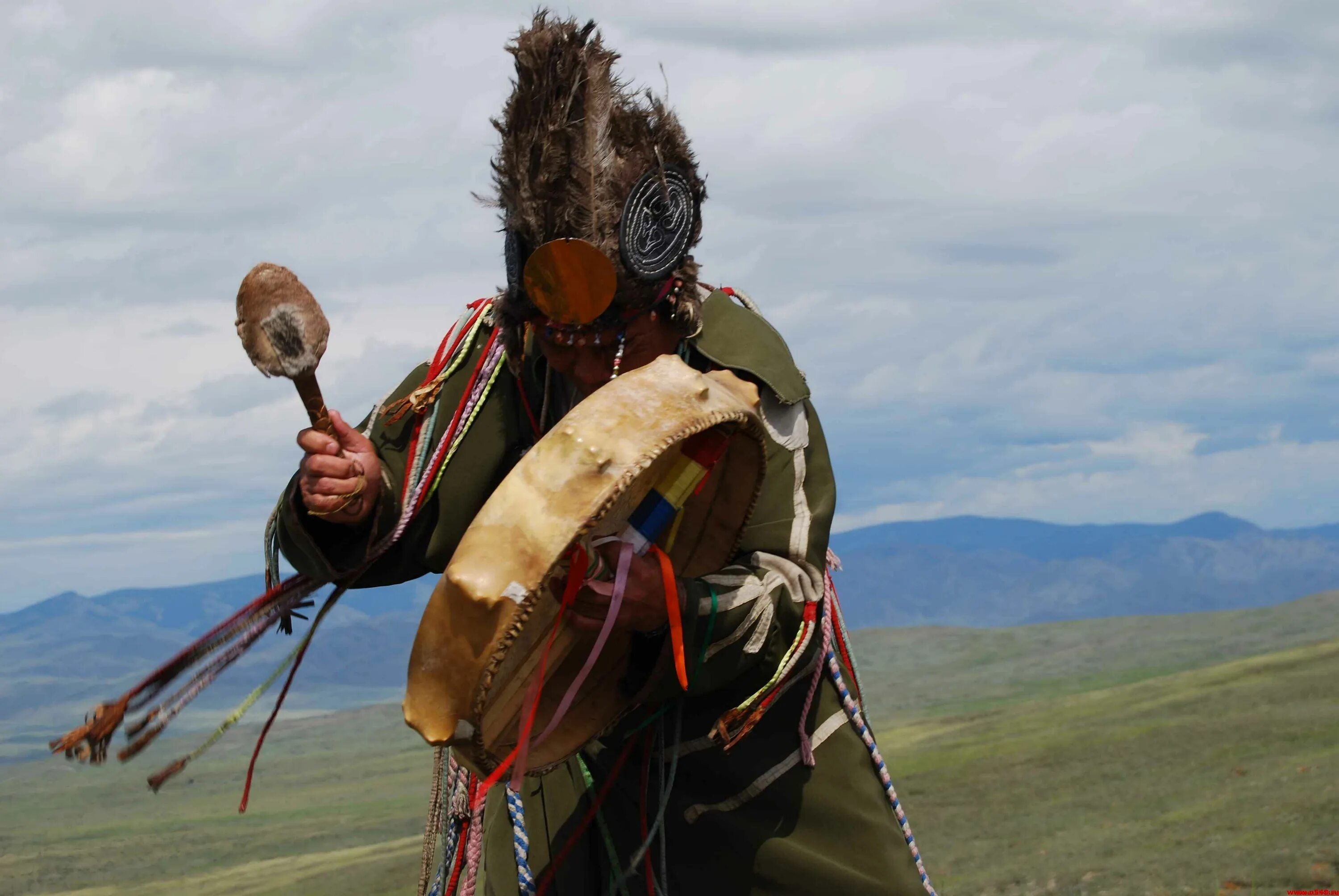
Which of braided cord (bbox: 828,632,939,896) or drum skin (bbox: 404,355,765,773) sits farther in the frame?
braided cord (bbox: 828,632,939,896)

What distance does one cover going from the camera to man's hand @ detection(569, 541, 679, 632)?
10.7ft

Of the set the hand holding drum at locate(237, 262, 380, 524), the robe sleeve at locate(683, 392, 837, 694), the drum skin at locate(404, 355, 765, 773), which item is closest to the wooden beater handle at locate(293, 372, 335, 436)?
the hand holding drum at locate(237, 262, 380, 524)

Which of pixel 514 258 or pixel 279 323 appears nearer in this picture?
pixel 279 323

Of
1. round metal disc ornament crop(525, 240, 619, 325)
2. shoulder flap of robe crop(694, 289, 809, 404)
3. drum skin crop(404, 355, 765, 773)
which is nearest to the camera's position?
drum skin crop(404, 355, 765, 773)

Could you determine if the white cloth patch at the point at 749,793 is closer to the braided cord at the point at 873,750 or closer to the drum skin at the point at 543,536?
the braided cord at the point at 873,750

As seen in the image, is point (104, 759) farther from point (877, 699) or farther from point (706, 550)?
point (877, 699)

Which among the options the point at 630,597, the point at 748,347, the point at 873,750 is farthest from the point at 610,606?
the point at 873,750

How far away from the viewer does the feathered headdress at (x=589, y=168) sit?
3752 mm

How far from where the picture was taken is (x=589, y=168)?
3.75 m

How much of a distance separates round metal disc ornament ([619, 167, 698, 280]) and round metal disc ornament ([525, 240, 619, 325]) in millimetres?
80

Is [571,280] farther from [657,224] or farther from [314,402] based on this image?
[314,402]

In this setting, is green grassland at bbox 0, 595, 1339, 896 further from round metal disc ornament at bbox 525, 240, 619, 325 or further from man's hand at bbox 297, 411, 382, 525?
round metal disc ornament at bbox 525, 240, 619, 325

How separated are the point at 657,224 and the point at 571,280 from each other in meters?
0.31

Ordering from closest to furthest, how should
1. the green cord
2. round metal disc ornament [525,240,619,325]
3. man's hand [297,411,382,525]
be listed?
1. the green cord
2. man's hand [297,411,382,525]
3. round metal disc ornament [525,240,619,325]
